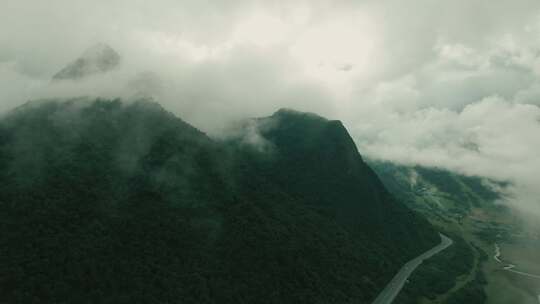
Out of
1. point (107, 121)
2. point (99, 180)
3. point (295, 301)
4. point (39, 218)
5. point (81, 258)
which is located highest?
point (107, 121)

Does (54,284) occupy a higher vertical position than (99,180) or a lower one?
lower

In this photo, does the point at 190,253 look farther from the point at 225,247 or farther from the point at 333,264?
the point at 333,264

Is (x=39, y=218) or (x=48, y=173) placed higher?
(x=48, y=173)

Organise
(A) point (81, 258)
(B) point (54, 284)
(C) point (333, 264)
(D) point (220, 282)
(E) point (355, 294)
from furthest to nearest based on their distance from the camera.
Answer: (C) point (333, 264) → (E) point (355, 294) → (D) point (220, 282) → (A) point (81, 258) → (B) point (54, 284)

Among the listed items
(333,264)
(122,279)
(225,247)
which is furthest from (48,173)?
(333,264)

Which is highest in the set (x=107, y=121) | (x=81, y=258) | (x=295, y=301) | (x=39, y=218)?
(x=107, y=121)

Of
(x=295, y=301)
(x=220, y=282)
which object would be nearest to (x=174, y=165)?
(x=220, y=282)

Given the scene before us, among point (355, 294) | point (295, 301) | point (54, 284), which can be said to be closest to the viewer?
point (54, 284)

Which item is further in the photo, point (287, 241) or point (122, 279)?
point (287, 241)

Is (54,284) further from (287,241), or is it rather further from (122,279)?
(287,241)
